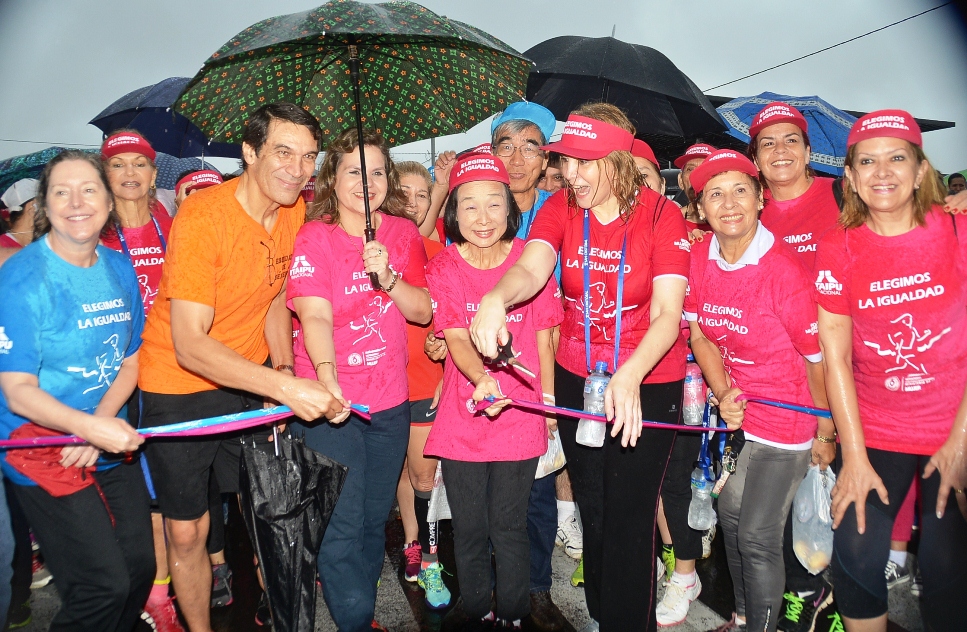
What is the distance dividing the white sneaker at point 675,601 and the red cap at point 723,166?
7.83 ft

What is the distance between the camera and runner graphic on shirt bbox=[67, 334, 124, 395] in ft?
9.74

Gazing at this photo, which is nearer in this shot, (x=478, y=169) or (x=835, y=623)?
(x=478, y=169)

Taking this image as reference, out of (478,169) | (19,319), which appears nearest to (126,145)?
(19,319)

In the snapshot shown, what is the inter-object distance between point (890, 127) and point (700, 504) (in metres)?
2.33

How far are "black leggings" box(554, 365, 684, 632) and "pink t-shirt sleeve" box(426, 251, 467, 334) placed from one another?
686 millimetres

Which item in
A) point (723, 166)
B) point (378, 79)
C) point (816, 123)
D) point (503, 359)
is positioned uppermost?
point (378, 79)

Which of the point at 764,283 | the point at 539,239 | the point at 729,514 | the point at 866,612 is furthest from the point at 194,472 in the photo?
the point at 866,612

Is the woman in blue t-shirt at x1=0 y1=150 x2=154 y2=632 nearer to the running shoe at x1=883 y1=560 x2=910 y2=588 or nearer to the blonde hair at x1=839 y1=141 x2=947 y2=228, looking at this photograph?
the blonde hair at x1=839 y1=141 x2=947 y2=228

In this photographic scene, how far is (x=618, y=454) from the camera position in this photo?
10.1 feet

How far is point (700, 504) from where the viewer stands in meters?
3.88

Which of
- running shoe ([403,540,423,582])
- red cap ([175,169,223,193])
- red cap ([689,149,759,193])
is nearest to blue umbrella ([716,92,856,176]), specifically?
red cap ([689,149,759,193])

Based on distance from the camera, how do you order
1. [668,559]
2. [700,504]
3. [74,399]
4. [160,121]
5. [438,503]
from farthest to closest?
[160,121] → [668,559] → [700,504] → [438,503] → [74,399]

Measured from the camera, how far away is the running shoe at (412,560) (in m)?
4.25

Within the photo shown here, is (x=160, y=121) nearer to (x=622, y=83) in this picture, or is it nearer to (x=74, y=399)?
(x=74, y=399)
